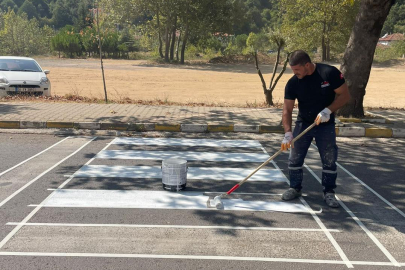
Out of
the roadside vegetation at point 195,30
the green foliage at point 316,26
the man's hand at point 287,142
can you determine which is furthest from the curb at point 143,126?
the green foliage at point 316,26

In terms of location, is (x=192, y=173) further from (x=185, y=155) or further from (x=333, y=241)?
(x=333, y=241)

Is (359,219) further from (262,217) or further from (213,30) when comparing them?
(213,30)

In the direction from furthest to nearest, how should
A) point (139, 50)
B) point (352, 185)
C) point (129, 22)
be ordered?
point (139, 50) < point (129, 22) < point (352, 185)

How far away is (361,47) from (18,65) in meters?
11.4

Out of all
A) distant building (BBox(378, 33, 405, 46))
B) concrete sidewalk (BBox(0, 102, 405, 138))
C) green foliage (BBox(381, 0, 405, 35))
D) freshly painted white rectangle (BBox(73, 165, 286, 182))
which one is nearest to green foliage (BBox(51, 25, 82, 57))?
concrete sidewalk (BBox(0, 102, 405, 138))

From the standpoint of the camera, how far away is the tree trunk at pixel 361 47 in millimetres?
10000

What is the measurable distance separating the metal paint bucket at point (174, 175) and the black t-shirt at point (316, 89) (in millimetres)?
1762

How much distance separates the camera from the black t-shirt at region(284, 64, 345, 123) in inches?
199

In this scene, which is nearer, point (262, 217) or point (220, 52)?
point (262, 217)

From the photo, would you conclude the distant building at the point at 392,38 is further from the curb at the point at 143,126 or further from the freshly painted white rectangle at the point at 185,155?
the freshly painted white rectangle at the point at 185,155

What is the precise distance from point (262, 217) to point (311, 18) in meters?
43.9

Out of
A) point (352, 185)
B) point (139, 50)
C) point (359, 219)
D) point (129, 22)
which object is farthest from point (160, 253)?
point (139, 50)

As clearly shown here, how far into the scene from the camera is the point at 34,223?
15.4 ft

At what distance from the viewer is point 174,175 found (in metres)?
5.72
